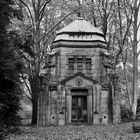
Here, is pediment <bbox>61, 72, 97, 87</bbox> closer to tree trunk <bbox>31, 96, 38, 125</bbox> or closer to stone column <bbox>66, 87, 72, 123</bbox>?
stone column <bbox>66, 87, 72, 123</bbox>

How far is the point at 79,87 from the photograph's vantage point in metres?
22.8

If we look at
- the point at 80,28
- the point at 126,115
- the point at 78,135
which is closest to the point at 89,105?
the point at 126,115

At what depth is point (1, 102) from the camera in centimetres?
1403

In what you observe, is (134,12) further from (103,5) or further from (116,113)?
(116,113)

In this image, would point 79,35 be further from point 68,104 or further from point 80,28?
point 68,104

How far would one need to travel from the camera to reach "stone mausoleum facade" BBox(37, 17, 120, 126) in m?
22.6

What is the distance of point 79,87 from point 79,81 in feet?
1.73

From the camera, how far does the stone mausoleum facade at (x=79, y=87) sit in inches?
889

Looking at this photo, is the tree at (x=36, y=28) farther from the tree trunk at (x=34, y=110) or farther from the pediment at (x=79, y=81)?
the pediment at (x=79, y=81)

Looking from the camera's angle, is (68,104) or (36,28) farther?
(36,28)

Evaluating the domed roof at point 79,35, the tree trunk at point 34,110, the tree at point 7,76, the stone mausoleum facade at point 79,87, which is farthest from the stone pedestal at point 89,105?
the tree at point 7,76

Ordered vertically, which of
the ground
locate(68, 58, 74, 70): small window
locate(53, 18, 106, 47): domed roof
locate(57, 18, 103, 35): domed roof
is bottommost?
the ground

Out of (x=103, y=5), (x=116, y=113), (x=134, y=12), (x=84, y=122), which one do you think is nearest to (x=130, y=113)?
(x=116, y=113)

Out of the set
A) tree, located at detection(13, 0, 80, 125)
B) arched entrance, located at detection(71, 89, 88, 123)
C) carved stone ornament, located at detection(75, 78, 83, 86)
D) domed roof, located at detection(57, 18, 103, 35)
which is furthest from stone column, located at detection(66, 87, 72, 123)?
domed roof, located at detection(57, 18, 103, 35)
